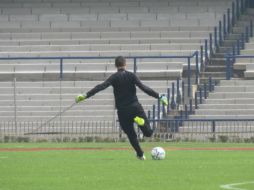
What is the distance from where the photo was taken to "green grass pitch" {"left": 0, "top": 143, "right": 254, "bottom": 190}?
1543 centimetres

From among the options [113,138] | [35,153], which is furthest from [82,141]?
[35,153]

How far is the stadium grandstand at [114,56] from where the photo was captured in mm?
33406

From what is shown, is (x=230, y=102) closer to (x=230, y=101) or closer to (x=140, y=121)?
(x=230, y=101)

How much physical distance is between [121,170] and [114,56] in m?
19.6

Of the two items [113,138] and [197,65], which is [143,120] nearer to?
[113,138]

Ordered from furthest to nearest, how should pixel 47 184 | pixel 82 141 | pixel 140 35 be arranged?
1. pixel 140 35
2. pixel 82 141
3. pixel 47 184

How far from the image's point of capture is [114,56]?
37562mm

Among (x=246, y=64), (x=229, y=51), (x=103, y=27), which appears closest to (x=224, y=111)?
(x=246, y=64)

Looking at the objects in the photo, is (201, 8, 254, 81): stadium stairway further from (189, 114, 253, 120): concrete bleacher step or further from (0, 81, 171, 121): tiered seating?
(189, 114, 253, 120): concrete bleacher step

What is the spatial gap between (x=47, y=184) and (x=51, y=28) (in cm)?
2529

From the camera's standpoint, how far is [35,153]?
78.4 ft

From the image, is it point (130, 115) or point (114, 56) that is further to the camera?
point (114, 56)

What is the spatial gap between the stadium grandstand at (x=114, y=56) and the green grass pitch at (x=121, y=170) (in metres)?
8.62

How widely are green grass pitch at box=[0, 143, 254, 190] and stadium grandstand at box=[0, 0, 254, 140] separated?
862cm
